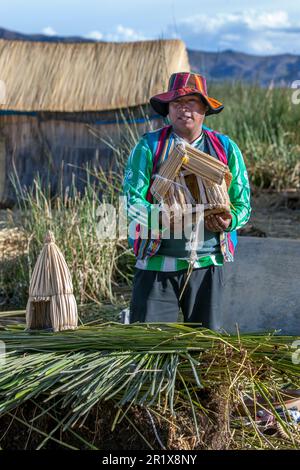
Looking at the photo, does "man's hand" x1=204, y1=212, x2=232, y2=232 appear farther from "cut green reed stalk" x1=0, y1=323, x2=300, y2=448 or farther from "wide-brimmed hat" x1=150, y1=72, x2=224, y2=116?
"cut green reed stalk" x1=0, y1=323, x2=300, y2=448

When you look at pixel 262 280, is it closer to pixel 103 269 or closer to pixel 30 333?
pixel 103 269

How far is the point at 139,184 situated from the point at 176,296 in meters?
0.56

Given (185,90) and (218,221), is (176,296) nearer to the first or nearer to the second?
(218,221)

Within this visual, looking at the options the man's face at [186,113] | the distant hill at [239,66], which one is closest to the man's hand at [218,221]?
the man's face at [186,113]

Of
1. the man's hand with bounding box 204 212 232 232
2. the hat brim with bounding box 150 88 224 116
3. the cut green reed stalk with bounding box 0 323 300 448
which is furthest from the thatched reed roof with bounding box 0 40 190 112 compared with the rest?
the cut green reed stalk with bounding box 0 323 300 448

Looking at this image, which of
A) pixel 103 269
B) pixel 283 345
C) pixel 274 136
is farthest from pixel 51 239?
Result: pixel 274 136

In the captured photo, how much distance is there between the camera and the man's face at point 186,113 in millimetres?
4047

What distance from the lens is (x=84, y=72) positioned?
982 cm

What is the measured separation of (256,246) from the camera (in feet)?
19.3

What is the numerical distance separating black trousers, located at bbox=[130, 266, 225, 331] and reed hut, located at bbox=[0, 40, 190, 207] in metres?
5.06

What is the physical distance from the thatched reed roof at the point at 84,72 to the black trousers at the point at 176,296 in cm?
501

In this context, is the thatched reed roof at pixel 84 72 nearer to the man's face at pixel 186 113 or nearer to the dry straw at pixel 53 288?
the man's face at pixel 186 113

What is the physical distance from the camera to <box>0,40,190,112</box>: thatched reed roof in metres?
9.20

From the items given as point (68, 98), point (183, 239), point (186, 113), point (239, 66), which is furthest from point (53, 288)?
point (239, 66)
